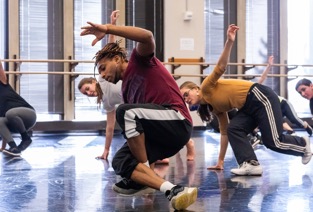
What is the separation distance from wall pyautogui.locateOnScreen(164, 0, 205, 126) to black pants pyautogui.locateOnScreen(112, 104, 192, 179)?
4.89 meters

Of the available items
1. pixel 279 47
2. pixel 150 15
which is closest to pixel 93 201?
pixel 150 15

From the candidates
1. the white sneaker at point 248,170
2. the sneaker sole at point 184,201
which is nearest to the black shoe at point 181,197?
the sneaker sole at point 184,201

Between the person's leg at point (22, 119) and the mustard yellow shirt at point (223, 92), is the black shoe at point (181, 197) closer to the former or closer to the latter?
the mustard yellow shirt at point (223, 92)

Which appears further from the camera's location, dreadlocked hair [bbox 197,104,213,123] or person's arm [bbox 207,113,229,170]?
person's arm [bbox 207,113,229,170]

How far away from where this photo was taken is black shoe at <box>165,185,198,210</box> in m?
2.27

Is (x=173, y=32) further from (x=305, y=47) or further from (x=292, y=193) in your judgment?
(x=292, y=193)

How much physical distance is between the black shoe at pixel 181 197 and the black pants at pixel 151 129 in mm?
232

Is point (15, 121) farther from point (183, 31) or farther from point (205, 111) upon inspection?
point (183, 31)

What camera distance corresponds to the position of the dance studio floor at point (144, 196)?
2.41 metres

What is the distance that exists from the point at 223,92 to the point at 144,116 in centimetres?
113

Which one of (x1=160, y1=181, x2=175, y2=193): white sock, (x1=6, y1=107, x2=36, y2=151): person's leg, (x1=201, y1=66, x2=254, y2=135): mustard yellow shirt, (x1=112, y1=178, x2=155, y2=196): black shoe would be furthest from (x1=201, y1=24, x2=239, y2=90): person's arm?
(x1=6, y1=107, x2=36, y2=151): person's leg

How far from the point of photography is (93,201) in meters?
2.53

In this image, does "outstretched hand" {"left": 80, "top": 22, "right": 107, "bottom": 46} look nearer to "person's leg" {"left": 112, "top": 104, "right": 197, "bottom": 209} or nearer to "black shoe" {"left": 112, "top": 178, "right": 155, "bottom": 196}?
"person's leg" {"left": 112, "top": 104, "right": 197, "bottom": 209}

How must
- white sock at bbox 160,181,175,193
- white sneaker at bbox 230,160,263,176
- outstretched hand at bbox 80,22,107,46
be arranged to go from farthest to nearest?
1. white sneaker at bbox 230,160,263,176
2. white sock at bbox 160,181,175,193
3. outstretched hand at bbox 80,22,107,46
